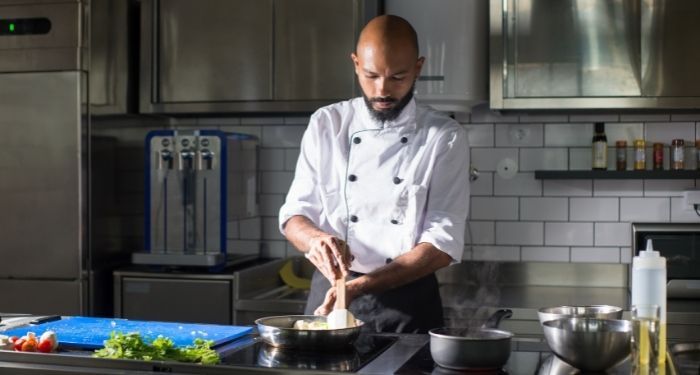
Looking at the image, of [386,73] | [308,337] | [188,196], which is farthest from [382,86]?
[188,196]

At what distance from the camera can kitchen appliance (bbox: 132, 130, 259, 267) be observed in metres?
4.07

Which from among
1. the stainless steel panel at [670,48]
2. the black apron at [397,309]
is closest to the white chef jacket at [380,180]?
the black apron at [397,309]

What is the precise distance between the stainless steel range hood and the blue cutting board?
2010 millimetres

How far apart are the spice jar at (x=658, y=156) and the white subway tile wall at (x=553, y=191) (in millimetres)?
71

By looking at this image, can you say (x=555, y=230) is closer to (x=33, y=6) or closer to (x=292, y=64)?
(x=292, y=64)

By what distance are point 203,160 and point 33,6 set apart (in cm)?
97

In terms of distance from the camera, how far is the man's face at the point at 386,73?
2.66 metres

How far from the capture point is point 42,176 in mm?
4023

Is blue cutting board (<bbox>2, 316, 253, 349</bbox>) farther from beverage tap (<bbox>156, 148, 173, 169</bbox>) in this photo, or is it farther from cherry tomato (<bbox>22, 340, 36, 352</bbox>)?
beverage tap (<bbox>156, 148, 173, 169</bbox>)

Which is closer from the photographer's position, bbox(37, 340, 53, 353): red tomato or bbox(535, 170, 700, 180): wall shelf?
bbox(37, 340, 53, 353): red tomato

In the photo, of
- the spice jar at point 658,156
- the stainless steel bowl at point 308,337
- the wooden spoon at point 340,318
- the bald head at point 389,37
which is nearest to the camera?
the stainless steel bowl at point 308,337

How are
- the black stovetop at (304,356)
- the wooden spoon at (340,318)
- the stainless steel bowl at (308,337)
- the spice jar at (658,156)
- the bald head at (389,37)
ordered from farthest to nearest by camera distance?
the spice jar at (658,156), the bald head at (389,37), the wooden spoon at (340,318), the stainless steel bowl at (308,337), the black stovetop at (304,356)

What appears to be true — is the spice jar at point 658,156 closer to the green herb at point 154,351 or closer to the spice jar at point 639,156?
the spice jar at point 639,156

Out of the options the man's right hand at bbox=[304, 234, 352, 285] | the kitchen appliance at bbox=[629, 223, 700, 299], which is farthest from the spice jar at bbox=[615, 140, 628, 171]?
the man's right hand at bbox=[304, 234, 352, 285]
